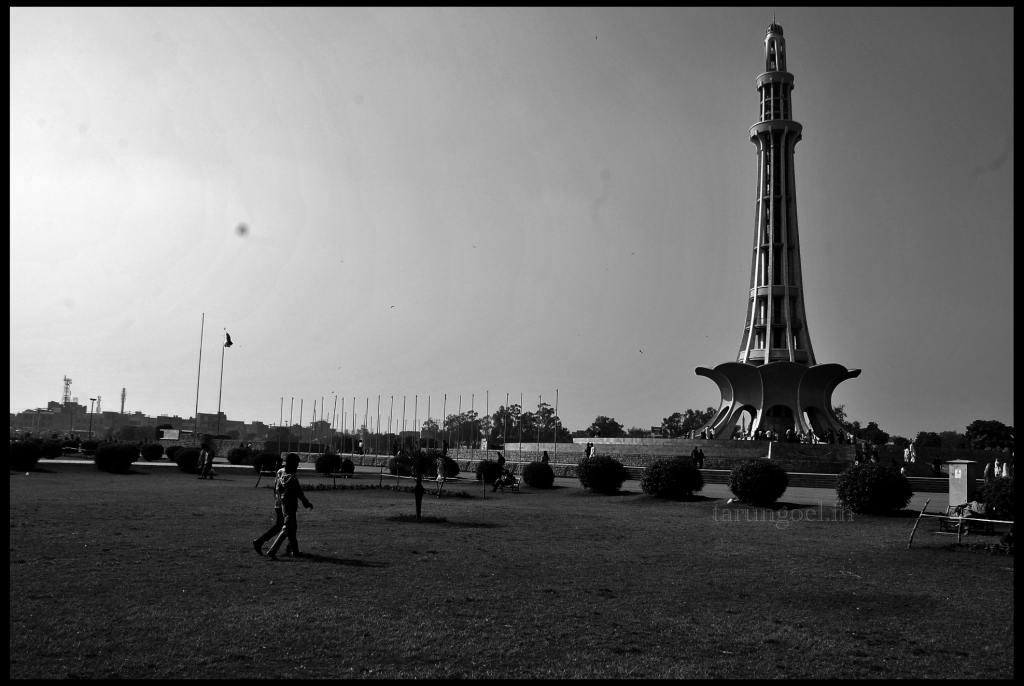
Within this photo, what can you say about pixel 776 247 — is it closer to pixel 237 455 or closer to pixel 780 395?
pixel 780 395

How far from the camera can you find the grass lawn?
591cm

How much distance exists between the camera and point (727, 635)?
6.85 m

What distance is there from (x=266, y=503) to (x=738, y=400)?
42.1 metres

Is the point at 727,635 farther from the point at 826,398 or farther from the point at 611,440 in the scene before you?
the point at 826,398

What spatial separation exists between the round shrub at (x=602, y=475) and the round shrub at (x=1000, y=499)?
434 inches

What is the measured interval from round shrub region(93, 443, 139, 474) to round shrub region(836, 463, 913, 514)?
79.0 ft

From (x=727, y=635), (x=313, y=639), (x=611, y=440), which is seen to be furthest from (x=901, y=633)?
(x=611, y=440)

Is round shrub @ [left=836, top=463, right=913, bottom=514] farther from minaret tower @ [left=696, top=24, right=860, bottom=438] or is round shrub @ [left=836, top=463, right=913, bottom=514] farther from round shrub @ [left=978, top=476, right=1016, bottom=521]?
minaret tower @ [left=696, top=24, right=860, bottom=438]

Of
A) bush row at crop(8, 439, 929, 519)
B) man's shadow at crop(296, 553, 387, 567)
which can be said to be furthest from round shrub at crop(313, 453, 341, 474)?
man's shadow at crop(296, 553, 387, 567)

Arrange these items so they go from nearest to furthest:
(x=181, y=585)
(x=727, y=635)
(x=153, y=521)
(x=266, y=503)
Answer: (x=727, y=635) → (x=181, y=585) → (x=153, y=521) → (x=266, y=503)

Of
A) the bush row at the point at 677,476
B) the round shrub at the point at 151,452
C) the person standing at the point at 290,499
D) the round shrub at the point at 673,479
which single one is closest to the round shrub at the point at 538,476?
the bush row at the point at 677,476

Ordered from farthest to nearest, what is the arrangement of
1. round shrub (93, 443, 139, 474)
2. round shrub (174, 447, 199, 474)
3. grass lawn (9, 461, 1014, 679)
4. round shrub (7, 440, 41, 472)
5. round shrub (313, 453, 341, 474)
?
round shrub (313, 453, 341, 474), round shrub (174, 447, 199, 474), round shrub (93, 443, 139, 474), round shrub (7, 440, 41, 472), grass lawn (9, 461, 1014, 679)

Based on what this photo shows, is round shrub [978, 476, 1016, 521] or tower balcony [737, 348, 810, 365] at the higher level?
tower balcony [737, 348, 810, 365]

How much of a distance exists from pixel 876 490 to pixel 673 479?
5276 millimetres
